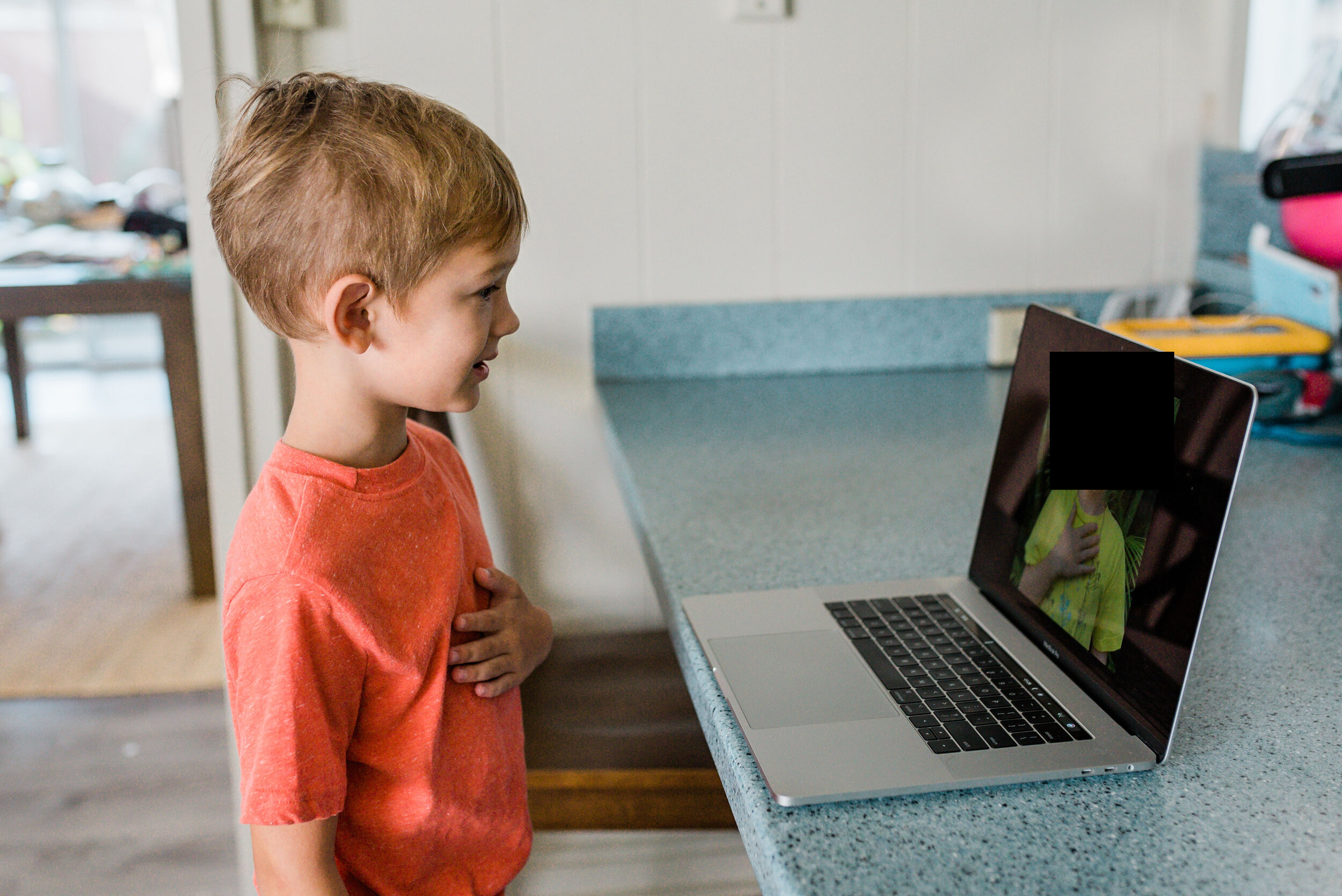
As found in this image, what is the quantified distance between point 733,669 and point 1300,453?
0.79 m

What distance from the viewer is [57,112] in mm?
5574

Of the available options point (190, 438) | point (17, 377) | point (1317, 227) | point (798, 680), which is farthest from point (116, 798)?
point (17, 377)

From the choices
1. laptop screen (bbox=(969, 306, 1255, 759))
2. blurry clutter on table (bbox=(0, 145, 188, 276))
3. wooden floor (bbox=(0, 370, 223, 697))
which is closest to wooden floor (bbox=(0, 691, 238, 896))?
wooden floor (bbox=(0, 370, 223, 697))

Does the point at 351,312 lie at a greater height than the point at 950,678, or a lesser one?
greater

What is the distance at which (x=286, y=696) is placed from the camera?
647 millimetres

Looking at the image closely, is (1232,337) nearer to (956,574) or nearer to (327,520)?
(956,574)

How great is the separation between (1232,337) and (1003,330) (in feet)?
1.15

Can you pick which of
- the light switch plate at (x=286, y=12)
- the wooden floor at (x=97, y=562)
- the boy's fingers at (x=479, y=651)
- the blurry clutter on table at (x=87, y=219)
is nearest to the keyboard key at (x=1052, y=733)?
the boy's fingers at (x=479, y=651)

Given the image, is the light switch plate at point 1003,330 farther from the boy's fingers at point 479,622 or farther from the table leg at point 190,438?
the table leg at point 190,438

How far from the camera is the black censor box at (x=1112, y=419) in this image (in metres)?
0.60

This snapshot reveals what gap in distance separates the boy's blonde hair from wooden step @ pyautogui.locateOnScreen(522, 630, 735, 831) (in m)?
0.60

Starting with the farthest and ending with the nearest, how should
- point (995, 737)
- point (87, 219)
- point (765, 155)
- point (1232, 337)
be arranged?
point (87, 219) < point (765, 155) < point (1232, 337) < point (995, 737)

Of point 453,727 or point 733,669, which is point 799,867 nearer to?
point 733,669

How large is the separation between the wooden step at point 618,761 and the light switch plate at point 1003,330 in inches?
25.6
